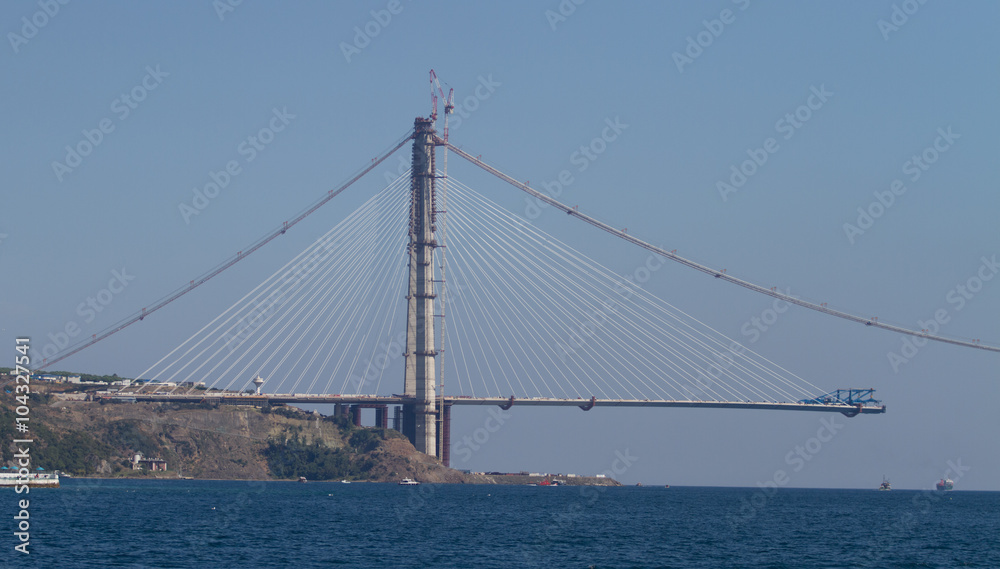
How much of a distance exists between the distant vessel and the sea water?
5.99 ft

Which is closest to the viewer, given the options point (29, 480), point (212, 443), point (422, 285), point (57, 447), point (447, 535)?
point (447, 535)

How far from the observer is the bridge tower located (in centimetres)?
15375

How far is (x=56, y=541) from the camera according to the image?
70.6 metres

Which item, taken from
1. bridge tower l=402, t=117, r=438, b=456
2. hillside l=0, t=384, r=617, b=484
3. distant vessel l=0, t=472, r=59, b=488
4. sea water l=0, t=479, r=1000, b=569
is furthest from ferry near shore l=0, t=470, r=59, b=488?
bridge tower l=402, t=117, r=438, b=456

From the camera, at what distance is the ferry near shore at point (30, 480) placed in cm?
11675

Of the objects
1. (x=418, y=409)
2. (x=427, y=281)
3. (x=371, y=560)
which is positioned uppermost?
(x=427, y=281)

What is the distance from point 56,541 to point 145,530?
27.5ft

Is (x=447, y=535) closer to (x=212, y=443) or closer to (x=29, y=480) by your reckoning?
(x=29, y=480)

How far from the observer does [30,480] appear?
122 meters

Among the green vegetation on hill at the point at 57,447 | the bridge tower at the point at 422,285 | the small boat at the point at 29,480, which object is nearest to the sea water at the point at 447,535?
the small boat at the point at 29,480

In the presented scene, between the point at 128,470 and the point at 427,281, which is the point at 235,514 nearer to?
the point at 427,281

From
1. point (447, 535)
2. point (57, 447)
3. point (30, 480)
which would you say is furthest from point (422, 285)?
point (447, 535)

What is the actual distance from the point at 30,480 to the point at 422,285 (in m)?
54.4

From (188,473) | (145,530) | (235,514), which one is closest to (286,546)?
(145,530)
